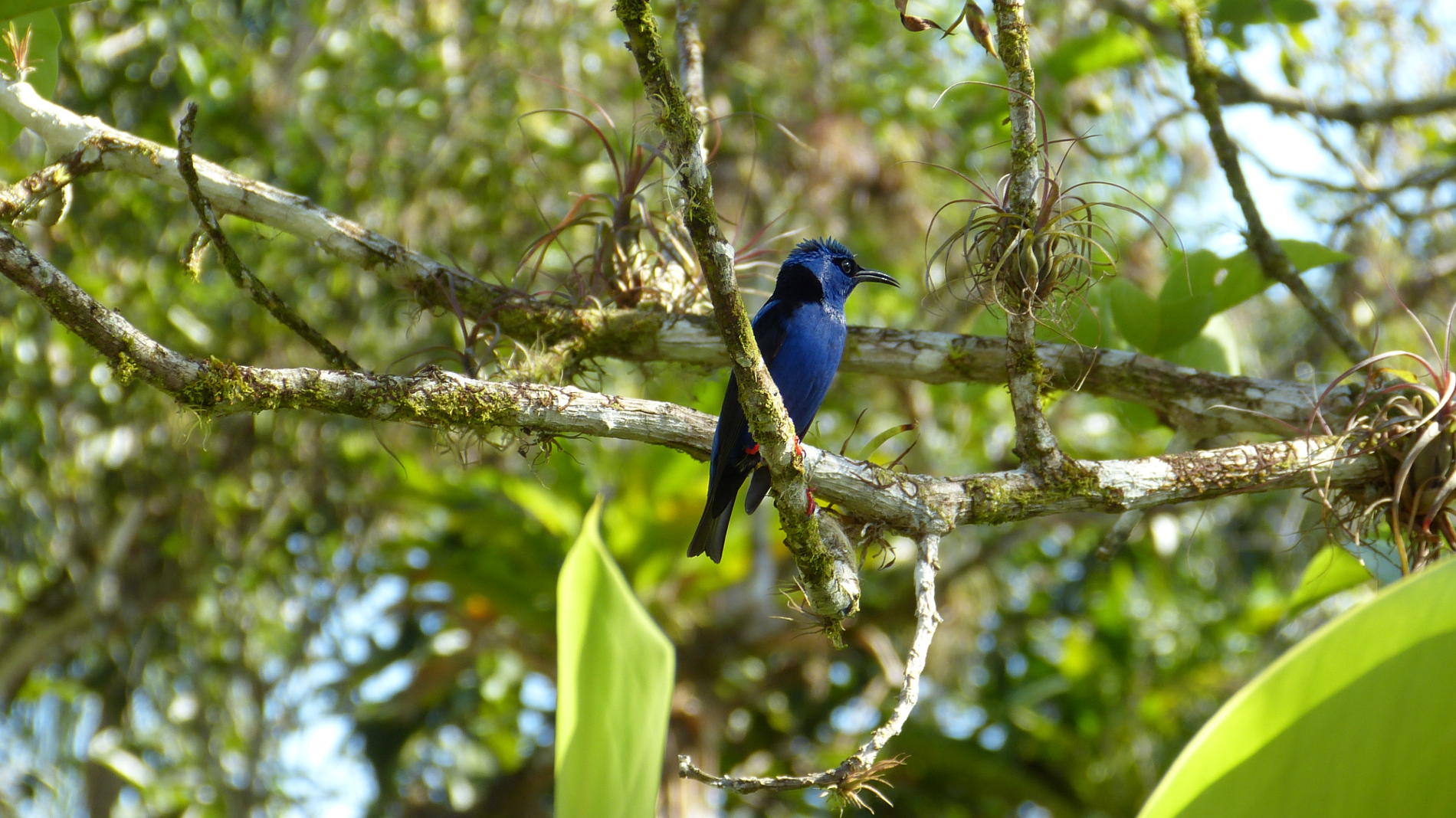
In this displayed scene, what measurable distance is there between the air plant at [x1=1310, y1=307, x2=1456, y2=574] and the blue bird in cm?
134

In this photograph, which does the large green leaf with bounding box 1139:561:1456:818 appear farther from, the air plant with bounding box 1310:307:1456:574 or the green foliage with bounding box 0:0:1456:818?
the green foliage with bounding box 0:0:1456:818

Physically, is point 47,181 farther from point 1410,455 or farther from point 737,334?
point 1410,455

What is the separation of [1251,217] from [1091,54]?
128 cm

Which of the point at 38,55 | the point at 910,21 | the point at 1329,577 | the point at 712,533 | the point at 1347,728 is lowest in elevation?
the point at 1347,728

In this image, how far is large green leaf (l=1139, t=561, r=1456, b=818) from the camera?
126 centimetres

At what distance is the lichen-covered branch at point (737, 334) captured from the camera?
181 centimetres

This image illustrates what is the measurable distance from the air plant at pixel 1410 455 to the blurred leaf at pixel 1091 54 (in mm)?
1962

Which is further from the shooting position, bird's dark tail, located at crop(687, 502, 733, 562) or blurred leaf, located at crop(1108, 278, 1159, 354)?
bird's dark tail, located at crop(687, 502, 733, 562)

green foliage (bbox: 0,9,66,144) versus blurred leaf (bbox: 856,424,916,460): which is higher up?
green foliage (bbox: 0,9,66,144)

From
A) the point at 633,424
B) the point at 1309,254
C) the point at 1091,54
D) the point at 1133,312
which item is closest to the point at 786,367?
the point at 1133,312

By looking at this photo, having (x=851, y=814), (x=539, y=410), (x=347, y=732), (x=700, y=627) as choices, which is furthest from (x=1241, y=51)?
(x=347, y=732)

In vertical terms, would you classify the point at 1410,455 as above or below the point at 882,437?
below

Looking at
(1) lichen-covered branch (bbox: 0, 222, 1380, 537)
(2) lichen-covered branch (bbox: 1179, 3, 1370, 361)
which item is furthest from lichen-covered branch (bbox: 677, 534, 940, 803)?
(2) lichen-covered branch (bbox: 1179, 3, 1370, 361)

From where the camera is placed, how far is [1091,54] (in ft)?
14.0
